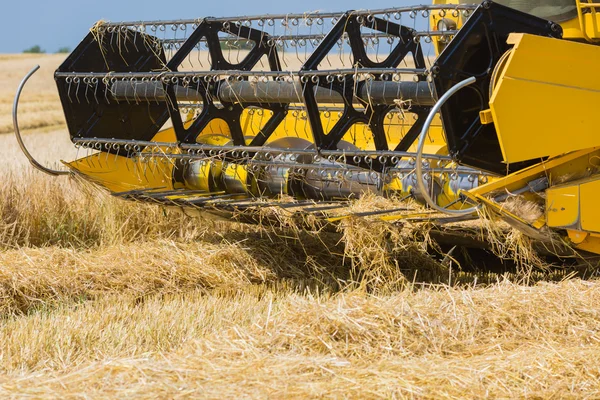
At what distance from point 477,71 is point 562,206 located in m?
0.83

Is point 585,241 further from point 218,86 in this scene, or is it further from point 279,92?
point 218,86

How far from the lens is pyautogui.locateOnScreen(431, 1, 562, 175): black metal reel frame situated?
14.4ft

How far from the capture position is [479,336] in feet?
13.1

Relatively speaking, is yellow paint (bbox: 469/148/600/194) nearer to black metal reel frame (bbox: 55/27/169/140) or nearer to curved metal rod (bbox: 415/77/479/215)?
curved metal rod (bbox: 415/77/479/215)

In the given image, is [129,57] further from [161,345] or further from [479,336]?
[479,336]

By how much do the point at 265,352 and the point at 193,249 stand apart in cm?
255

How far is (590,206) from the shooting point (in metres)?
4.70

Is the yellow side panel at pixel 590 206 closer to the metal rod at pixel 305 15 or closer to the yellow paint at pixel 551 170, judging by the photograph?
the yellow paint at pixel 551 170

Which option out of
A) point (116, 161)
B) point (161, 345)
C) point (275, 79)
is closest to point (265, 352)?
point (161, 345)

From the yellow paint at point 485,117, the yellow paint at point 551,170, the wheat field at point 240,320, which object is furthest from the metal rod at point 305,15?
the wheat field at point 240,320

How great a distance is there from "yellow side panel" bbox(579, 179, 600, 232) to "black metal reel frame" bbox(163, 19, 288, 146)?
2.13m

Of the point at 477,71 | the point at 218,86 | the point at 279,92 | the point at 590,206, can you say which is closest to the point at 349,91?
the point at 279,92

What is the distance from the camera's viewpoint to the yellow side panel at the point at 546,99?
430cm

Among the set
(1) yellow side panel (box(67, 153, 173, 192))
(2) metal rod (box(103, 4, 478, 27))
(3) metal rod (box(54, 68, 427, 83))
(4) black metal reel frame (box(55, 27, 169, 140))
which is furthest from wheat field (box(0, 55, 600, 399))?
(2) metal rod (box(103, 4, 478, 27))
